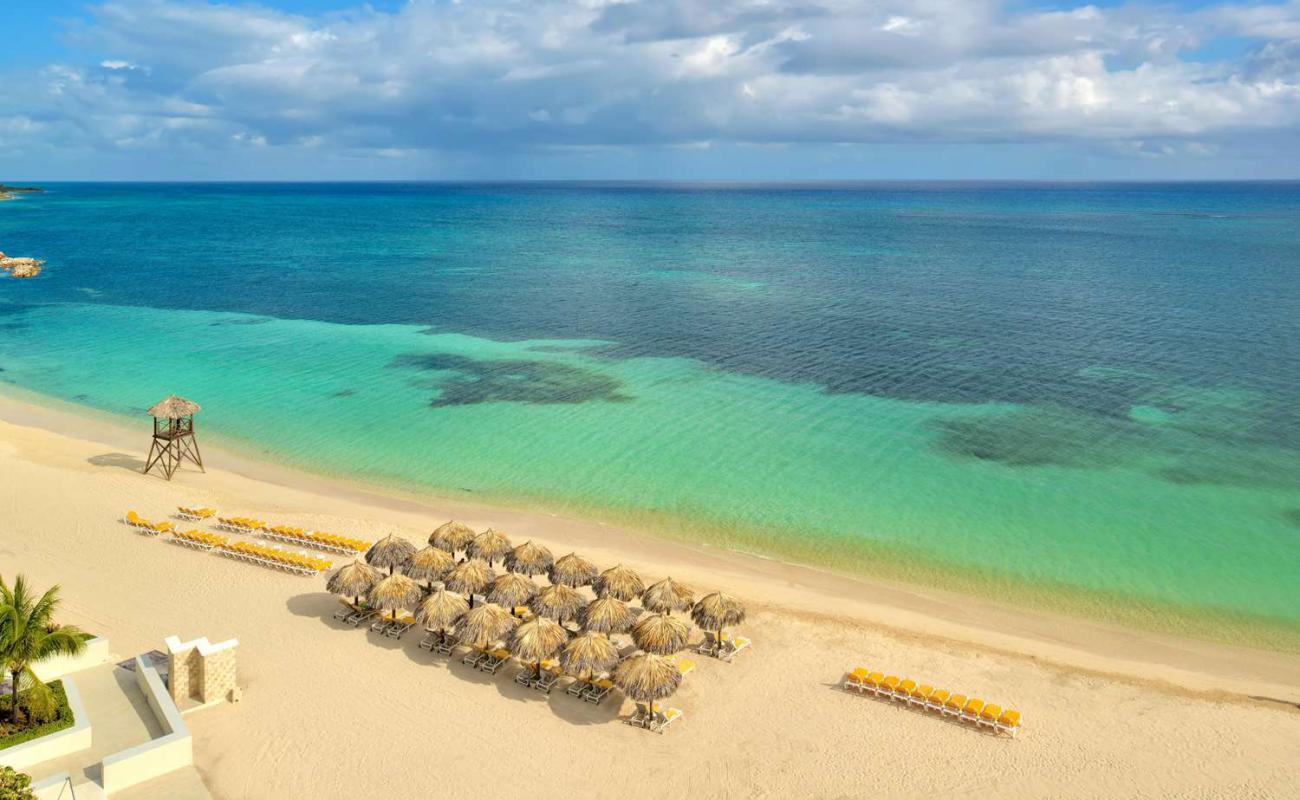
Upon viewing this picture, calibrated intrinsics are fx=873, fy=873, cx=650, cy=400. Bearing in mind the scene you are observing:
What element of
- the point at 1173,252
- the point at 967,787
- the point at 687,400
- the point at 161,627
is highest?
the point at 1173,252

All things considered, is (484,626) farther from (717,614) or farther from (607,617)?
(717,614)

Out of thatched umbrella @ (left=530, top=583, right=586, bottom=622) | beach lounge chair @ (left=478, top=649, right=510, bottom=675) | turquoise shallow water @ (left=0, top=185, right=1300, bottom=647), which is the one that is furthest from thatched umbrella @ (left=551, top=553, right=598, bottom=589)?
turquoise shallow water @ (left=0, top=185, right=1300, bottom=647)

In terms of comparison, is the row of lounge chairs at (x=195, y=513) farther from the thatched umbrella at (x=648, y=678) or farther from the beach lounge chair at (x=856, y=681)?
the beach lounge chair at (x=856, y=681)

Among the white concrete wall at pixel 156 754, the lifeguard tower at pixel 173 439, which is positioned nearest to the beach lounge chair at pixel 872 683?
the white concrete wall at pixel 156 754

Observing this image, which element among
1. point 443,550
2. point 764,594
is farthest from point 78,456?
point 764,594

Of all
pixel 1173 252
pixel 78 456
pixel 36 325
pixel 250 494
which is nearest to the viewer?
pixel 250 494

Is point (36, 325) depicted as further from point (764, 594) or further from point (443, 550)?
point (764, 594)

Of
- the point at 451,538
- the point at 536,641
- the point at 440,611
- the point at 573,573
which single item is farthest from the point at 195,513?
the point at 536,641

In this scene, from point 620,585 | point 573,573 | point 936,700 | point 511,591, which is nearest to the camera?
point 936,700
